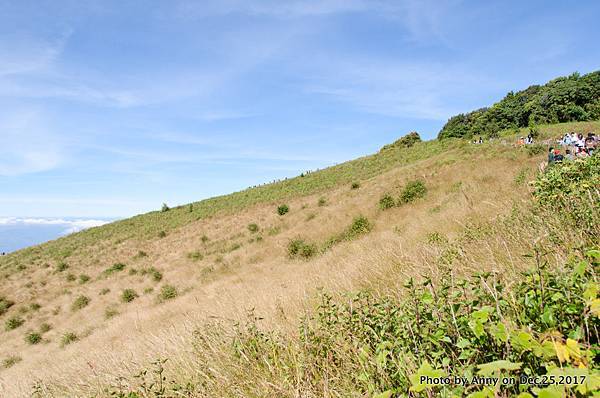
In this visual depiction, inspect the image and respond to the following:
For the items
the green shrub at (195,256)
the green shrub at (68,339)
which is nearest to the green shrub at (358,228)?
the green shrub at (195,256)

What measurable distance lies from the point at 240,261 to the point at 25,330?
11561 mm

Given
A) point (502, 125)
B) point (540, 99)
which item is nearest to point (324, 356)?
point (502, 125)

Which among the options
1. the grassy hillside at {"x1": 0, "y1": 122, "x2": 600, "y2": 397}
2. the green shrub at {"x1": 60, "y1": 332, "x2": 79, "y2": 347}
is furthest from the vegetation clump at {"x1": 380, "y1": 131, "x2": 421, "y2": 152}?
the green shrub at {"x1": 60, "y1": 332, "x2": 79, "y2": 347}

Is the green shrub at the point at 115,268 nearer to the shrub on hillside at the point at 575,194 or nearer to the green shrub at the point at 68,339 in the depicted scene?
the green shrub at the point at 68,339

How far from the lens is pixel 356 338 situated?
94.7 inches

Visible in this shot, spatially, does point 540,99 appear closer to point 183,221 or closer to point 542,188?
point 183,221

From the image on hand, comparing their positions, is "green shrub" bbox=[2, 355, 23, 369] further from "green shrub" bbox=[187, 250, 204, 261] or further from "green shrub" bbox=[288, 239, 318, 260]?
"green shrub" bbox=[288, 239, 318, 260]

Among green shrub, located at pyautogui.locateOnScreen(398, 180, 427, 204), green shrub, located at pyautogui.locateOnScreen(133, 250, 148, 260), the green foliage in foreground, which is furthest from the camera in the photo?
the green foliage in foreground

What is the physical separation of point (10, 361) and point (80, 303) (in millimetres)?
4853

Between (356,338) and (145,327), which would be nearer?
(356,338)

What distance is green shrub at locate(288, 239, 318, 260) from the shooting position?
49.4ft

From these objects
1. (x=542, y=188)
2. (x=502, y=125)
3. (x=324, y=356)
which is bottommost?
(x=324, y=356)

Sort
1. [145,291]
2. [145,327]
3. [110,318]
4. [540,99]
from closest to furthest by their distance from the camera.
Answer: [145,327] → [110,318] → [145,291] → [540,99]

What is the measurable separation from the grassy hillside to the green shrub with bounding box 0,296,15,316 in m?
0.09
